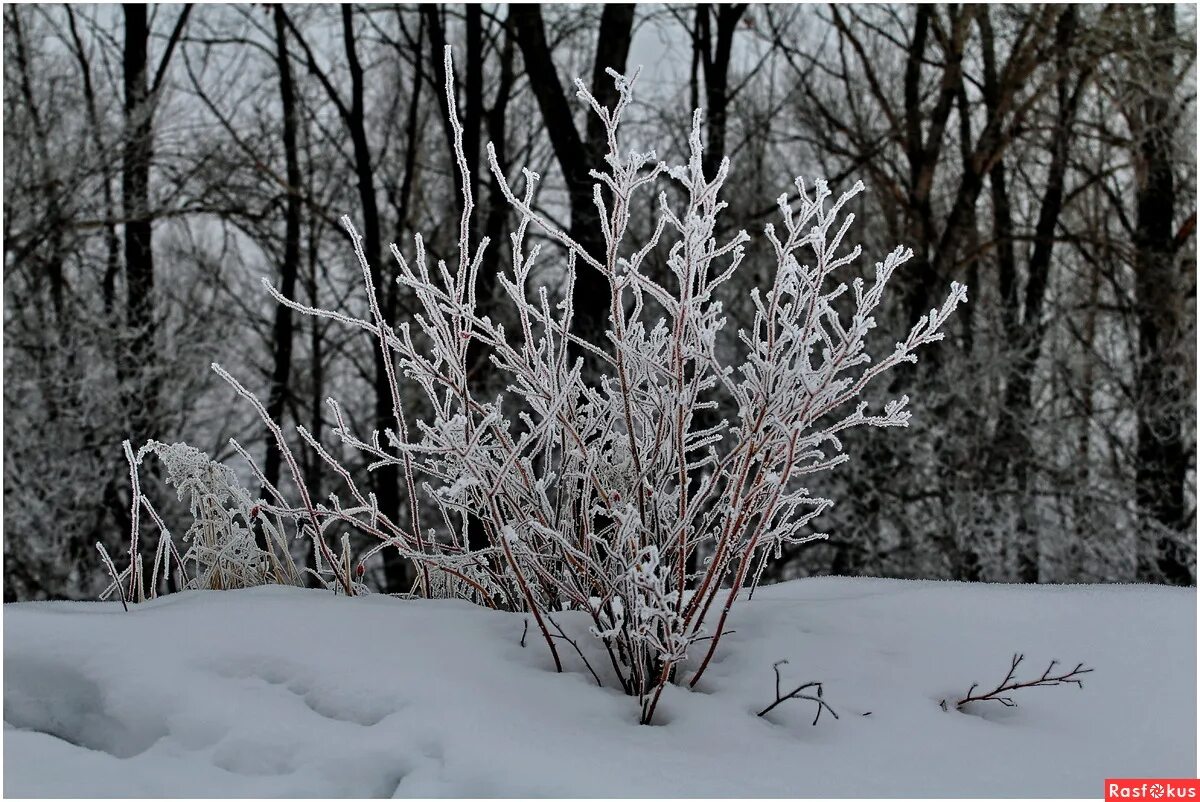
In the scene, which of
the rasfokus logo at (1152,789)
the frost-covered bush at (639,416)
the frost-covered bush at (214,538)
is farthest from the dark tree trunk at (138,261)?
the rasfokus logo at (1152,789)

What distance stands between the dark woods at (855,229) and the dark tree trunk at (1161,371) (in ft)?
0.10

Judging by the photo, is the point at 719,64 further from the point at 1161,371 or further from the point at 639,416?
the point at 639,416

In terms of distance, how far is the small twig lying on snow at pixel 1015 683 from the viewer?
2070 millimetres

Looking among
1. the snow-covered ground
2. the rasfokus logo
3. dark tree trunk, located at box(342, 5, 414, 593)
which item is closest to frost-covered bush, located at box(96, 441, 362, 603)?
the snow-covered ground

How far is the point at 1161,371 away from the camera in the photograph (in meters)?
9.25

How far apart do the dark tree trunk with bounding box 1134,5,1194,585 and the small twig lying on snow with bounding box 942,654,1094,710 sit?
24.0ft

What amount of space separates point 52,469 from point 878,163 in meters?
8.27

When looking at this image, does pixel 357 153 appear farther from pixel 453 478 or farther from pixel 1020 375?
pixel 453 478

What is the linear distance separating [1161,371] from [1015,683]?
26.7 ft

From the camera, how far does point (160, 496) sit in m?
10.4

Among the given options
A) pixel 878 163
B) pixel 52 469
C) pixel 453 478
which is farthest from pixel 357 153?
pixel 453 478

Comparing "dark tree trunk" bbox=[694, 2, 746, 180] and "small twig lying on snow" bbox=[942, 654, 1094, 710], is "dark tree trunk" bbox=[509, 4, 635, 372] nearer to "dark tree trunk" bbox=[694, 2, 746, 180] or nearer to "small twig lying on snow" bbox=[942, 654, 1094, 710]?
"dark tree trunk" bbox=[694, 2, 746, 180]

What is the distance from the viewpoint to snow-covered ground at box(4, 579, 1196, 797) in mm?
1735

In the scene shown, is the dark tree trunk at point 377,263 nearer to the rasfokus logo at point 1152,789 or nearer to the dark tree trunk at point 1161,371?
the dark tree trunk at point 1161,371
